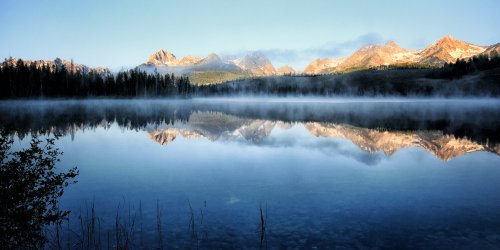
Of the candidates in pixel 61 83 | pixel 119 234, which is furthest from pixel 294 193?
pixel 61 83

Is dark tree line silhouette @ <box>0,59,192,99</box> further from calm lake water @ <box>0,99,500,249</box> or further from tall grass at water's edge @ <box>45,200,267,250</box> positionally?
tall grass at water's edge @ <box>45,200,267,250</box>

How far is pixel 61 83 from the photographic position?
500 ft

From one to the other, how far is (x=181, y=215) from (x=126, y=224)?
211cm

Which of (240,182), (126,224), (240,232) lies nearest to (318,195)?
(240,182)

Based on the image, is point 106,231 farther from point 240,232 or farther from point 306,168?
point 306,168

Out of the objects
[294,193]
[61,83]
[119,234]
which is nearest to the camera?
[119,234]

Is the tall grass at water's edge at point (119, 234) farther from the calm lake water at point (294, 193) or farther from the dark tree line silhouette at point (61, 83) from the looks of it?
the dark tree line silhouette at point (61, 83)

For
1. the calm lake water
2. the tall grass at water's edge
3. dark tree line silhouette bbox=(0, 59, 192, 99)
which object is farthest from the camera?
dark tree line silhouette bbox=(0, 59, 192, 99)

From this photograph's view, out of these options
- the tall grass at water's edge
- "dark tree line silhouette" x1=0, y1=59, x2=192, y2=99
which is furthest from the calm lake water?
"dark tree line silhouette" x1=0, y1=59, x2=192, y2=99

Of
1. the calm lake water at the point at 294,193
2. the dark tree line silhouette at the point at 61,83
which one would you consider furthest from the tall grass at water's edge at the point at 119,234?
the dark tree line silhouette at the point at 61,83

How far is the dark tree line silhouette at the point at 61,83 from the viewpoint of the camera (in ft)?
438

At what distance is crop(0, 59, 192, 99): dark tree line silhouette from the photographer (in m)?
134

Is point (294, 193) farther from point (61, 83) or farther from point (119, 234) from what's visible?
point (61, 83)

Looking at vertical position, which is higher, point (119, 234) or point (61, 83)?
point (61, 83)
